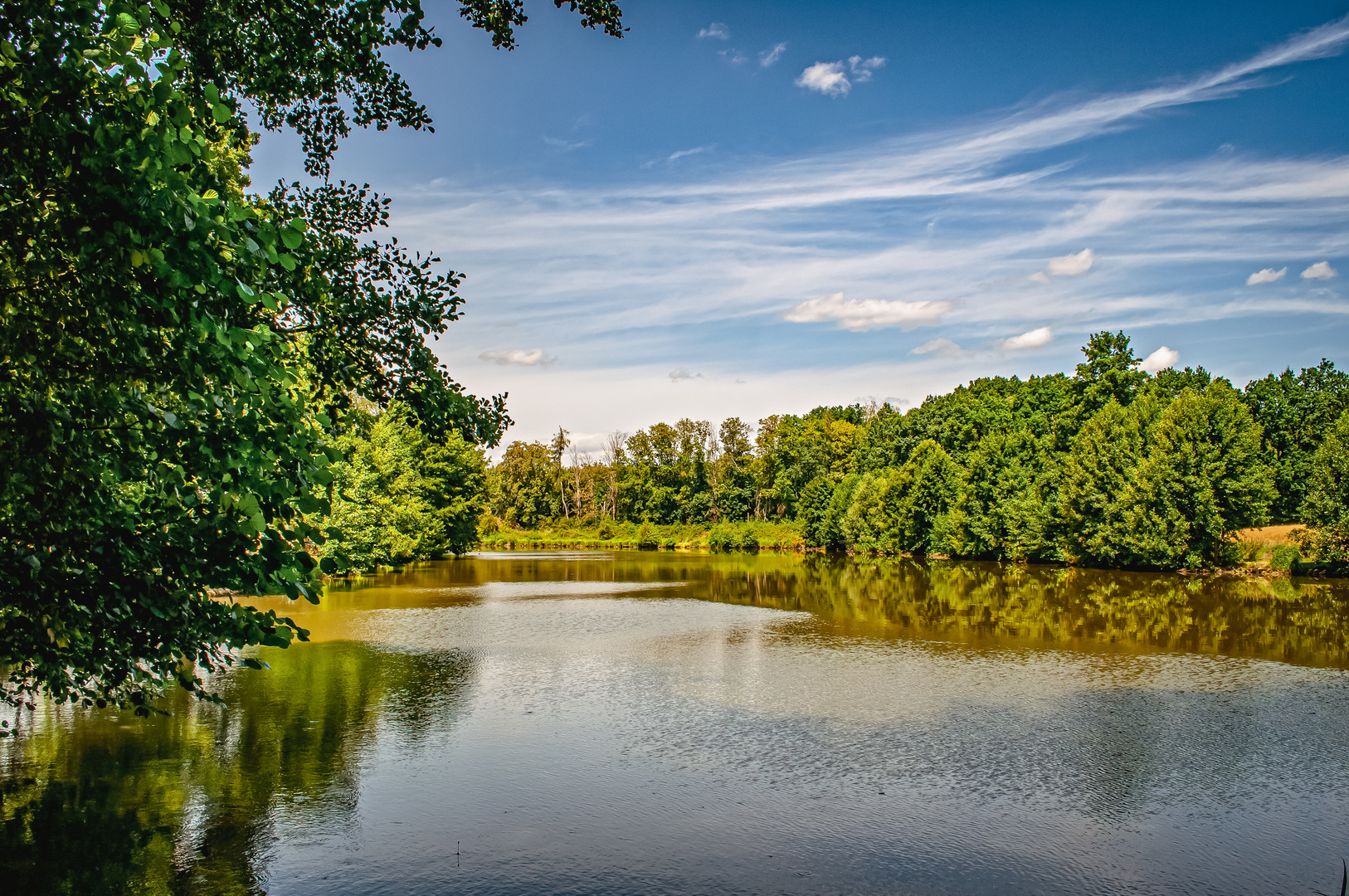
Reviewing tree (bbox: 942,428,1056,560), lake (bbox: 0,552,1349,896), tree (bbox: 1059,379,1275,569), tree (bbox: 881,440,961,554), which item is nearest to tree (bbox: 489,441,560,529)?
tree (bbox: 881,440,961,554)

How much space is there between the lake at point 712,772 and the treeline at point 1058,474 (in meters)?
20.9

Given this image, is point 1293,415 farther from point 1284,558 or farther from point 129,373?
point 129,373

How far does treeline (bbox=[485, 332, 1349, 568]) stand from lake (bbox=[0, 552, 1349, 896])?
20.9m

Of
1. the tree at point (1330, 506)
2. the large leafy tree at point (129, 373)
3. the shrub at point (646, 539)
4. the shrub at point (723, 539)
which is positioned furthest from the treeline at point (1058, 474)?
the large leafy tree at point (129, 373)

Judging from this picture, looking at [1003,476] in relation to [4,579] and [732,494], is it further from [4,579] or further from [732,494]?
[4,579]

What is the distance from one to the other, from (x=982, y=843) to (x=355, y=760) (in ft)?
24.8

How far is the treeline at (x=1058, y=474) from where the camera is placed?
40.2 m

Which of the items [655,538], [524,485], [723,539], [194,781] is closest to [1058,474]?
[723,539]

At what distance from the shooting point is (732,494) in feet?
331

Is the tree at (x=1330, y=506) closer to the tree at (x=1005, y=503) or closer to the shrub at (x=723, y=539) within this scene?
the tree at (x=1005, y=503)

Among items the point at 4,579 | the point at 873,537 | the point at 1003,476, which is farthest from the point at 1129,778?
the point at 873,537

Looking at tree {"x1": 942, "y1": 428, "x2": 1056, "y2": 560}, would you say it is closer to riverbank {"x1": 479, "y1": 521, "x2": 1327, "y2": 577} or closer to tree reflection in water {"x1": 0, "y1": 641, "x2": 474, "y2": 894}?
riverbank {"x1": 479, "y1": 521, "x2": 1327, "y2": 577}

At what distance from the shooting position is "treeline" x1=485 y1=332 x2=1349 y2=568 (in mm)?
40219

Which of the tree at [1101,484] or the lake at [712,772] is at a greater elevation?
the tree at [1101,484]
